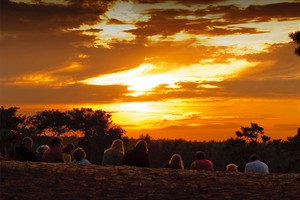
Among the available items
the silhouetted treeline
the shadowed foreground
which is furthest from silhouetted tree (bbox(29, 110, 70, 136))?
the shadowed foreground

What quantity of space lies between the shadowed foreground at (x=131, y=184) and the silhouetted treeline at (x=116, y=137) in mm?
32929

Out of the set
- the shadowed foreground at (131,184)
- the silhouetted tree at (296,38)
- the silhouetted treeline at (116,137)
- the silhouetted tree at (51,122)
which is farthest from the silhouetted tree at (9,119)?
the shadowed foreground at (131,184)

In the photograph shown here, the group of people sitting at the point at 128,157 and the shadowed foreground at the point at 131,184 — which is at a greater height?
the group of people sitting at the point at 128,157

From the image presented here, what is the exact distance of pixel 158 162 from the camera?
61031mm

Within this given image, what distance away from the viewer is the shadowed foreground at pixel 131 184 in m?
13.9

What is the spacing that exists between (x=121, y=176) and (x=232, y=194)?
302 cm

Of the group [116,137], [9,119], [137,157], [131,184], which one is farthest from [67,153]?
[116,137]

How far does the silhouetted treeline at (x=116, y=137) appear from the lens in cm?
5281

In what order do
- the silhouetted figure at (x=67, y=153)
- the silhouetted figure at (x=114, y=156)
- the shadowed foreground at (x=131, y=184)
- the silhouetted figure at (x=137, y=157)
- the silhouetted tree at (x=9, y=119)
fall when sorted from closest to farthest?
the shadowed foreground at (x=131, y=184) → the silhouetted figure at (x=137, y=157) → the silhouetted figure at (x=114, y=156) → the silhouetted figure at (x=67, y=153) → the silhouetted tree at (x=9, y=119)

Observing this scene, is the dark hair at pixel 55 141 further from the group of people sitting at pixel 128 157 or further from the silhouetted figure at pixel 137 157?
the silhouetted figure at pixel 137 157

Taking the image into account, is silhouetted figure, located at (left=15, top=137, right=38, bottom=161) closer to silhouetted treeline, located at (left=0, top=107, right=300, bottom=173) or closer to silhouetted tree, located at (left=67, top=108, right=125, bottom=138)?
silhouetted treeline, located at (left=0, top=107, right=300, bottom=173)

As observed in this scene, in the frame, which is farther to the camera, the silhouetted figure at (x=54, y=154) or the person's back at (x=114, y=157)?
the person's back at (x=114, y=157)

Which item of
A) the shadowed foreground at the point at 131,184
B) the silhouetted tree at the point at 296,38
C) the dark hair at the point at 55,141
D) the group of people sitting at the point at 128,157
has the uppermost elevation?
the silhouetted tree at the point at 296,38

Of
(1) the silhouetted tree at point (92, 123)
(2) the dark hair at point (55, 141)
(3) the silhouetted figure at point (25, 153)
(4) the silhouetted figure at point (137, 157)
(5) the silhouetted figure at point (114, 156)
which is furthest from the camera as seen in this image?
(1) the silhouetted tree at point (92, 123)
